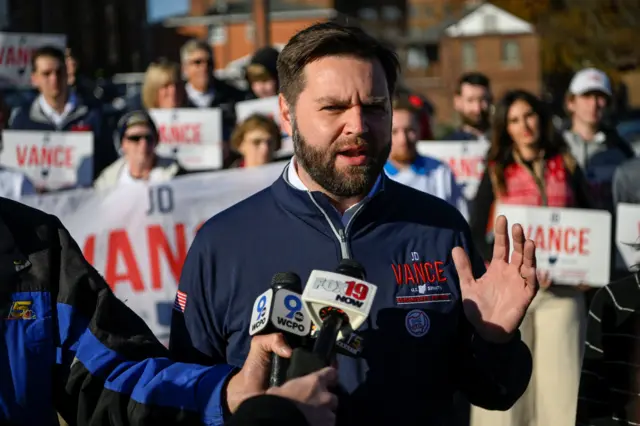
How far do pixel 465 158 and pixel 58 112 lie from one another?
3426mm

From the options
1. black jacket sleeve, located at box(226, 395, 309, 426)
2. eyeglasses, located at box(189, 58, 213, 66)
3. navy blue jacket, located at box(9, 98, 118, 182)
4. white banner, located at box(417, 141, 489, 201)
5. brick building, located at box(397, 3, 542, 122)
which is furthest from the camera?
brick building, located at box(397, 3, 542, 122)

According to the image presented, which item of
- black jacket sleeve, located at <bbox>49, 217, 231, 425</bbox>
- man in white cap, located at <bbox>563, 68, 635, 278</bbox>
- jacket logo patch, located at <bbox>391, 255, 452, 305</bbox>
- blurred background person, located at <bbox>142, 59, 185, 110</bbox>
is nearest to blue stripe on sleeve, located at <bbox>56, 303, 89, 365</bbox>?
black jacket sleeve, located at <bbox>49, 217, 231, 425</bbox>

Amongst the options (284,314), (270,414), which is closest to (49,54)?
(284,314)

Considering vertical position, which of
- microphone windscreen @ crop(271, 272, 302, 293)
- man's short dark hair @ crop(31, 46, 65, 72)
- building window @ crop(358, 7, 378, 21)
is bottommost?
microphone windscreen @ crop(271, 272, 302, 293)

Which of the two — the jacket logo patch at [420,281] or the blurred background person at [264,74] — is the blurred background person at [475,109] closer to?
the blurred background person at [264,74]

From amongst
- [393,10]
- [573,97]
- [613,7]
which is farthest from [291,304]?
[393,10]

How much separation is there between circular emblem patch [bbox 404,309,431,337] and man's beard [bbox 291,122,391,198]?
0.39 m

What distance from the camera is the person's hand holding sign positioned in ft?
11.1

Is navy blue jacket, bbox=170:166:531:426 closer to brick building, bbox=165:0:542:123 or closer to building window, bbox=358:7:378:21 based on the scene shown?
brick building, bbox=165:0:542:123

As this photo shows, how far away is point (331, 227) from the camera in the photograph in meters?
3.50

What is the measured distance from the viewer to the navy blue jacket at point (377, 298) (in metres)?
3.37

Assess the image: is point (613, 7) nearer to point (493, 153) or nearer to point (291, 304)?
point (493, 153)

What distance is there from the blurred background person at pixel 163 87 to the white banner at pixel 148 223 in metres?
1.82

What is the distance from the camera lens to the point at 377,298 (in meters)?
3.41
